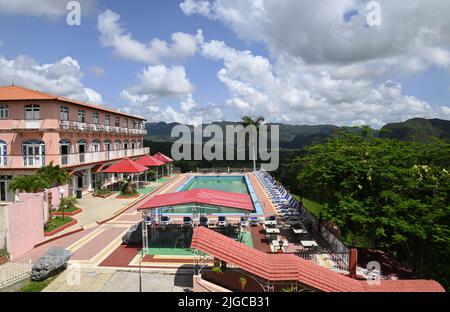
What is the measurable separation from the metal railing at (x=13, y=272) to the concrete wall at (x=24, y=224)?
868 mm

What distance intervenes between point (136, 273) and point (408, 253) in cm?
1161

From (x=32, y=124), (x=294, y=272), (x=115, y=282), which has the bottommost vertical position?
(x=115, y=282)

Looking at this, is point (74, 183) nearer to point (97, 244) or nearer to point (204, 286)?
point (97, 244)

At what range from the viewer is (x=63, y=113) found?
24547mm

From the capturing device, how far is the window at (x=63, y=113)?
23953 millimetres

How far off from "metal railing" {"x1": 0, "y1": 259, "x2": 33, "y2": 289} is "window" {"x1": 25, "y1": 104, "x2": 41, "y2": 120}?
13.8 meters

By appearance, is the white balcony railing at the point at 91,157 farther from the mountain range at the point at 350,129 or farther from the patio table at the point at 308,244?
the mountain range at the point at 350,129

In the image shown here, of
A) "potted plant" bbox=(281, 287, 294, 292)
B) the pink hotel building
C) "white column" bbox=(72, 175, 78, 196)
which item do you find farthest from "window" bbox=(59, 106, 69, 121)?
"potted plant" bbox=(281, 287, 294, 292)

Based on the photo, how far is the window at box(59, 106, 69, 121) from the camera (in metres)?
24.0

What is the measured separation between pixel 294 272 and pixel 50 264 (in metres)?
8.54

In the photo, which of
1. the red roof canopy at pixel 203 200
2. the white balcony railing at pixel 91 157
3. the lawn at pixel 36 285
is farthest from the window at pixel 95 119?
the lawn at pixel 36 285

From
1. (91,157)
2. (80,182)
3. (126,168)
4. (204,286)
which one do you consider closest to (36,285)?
(204,286)

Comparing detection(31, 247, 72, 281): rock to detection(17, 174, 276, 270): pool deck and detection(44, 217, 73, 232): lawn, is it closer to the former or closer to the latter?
detection(17, 174, 276, 270): pool deck
